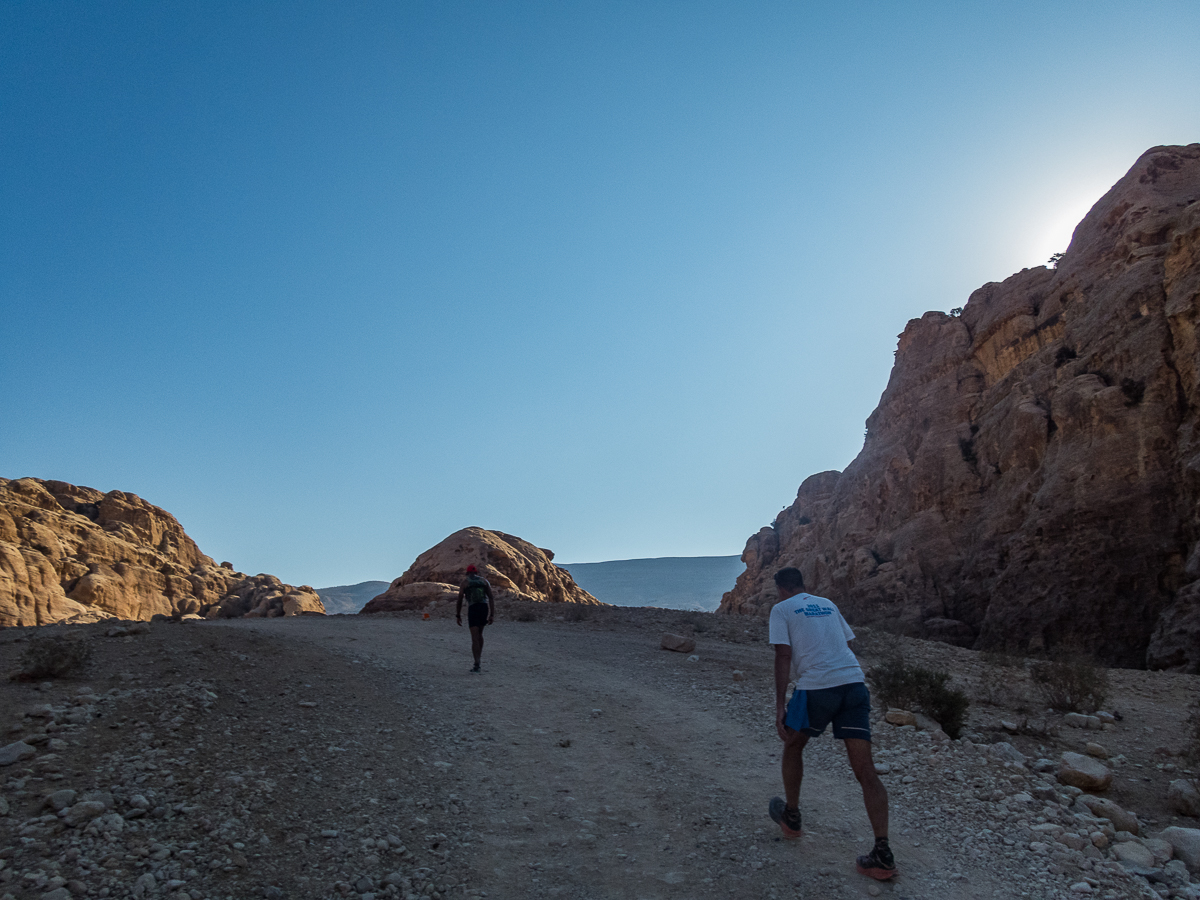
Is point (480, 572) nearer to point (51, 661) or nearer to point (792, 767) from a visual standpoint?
point (51, 661)

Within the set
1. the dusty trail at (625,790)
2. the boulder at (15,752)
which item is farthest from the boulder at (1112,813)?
the boulder at (15,752)

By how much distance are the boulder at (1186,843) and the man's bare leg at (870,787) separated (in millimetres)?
2248

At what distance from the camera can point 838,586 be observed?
1277 inches

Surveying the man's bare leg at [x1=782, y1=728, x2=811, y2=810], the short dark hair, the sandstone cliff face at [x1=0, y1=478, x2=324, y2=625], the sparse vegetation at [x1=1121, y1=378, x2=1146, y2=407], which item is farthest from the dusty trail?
the sandstone cliff face at [x1=0, y1=478, x2=324, y2=625]

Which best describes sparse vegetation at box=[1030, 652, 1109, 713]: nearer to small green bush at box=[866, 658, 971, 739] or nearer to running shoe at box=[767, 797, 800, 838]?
small green bush at box=[866, 658, 971, 739]

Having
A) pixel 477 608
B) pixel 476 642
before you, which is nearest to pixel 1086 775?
pixel 476 642

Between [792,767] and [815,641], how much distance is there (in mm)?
939

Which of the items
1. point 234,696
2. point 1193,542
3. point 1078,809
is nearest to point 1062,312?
point 1193,542

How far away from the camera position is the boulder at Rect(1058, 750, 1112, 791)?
595 centimetres

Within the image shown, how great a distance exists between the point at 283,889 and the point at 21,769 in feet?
8.31

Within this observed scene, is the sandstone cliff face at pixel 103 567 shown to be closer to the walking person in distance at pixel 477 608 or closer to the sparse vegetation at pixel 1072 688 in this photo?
the walking person in distance at pixel 477 608

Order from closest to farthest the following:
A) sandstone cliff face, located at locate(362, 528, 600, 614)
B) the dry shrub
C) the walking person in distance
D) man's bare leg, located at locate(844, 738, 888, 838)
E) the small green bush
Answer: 1. man's bare leg, located at locate(844, 738, 888, 838)
2. the dry shrub
3. the small green bush
4. the walking person in distance
5. sandstone cliff face, located at locate(362, 528, 600, 614)

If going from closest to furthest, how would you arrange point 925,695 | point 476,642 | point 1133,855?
1. point 1133,855
2. point 925,695
3. point 476,642

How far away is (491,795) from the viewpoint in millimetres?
5605
